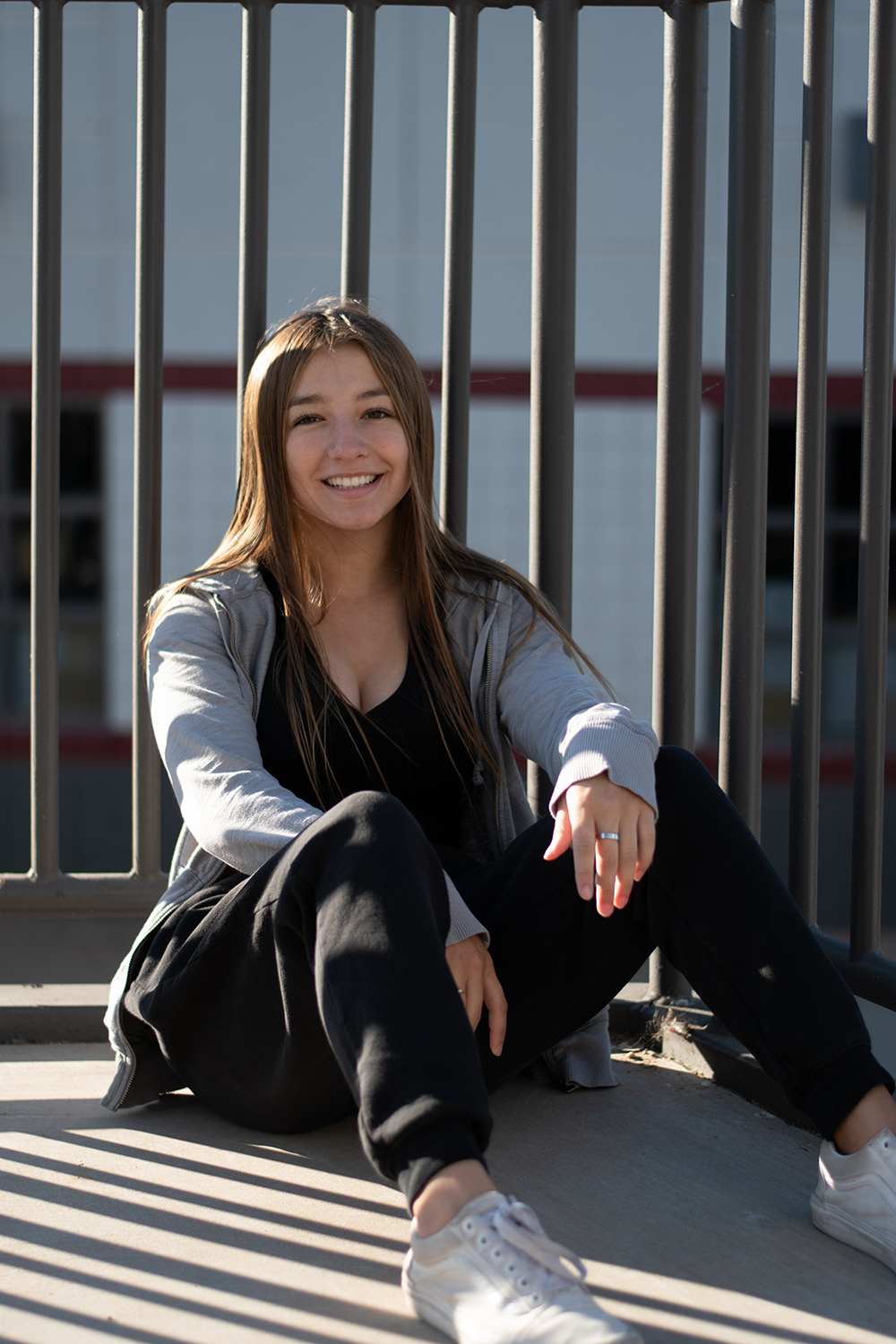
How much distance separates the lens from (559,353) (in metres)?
2.11

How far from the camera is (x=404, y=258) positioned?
7.14m

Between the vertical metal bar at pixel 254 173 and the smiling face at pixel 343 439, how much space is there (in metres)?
0.25

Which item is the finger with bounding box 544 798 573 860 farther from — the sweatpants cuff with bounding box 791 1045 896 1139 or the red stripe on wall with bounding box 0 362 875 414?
the red stripe on wall with bounding box 0 362 875 414

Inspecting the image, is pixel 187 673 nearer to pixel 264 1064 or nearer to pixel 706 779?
pixel 264 1064

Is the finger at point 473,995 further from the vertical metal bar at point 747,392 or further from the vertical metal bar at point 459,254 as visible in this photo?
the vertical metal bar at point 459,254

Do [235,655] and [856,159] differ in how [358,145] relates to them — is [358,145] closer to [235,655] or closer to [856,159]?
[235,655]

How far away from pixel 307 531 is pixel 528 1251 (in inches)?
44.7

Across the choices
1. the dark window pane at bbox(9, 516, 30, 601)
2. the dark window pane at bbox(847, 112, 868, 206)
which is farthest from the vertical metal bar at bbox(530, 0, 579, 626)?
the dark window pane at bbox(9, 516, 30, 601)

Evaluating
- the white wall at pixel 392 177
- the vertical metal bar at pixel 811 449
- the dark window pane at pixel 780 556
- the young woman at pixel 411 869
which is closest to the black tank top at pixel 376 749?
the young woman at pixel 411 869

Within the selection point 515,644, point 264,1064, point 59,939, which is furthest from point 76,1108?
point 59,939

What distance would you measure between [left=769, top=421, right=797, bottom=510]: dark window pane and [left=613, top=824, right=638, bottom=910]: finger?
610cm

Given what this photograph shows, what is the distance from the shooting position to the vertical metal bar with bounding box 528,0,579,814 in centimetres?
209

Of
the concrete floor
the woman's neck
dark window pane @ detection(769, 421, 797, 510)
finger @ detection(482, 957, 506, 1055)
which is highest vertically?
dark window pane @ detection(769, 421, 797, 510)

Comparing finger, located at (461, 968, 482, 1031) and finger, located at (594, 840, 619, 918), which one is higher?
finger, located at (594, 840, 619, 918)
